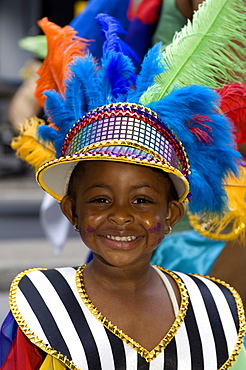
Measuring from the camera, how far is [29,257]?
5.60m

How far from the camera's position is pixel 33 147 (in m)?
2.21

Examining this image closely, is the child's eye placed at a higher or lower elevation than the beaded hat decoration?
lower

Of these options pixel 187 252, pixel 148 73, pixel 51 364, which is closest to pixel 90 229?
pixel 51 364

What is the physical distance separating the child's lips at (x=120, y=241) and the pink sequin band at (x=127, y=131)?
9.3 inches

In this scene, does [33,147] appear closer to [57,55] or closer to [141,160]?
[57,55]

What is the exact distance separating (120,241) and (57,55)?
27.9 inches

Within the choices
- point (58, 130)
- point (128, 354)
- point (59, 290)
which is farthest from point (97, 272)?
point (58, 130)

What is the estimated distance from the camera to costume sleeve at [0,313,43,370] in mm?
1825

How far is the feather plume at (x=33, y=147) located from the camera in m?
2.19

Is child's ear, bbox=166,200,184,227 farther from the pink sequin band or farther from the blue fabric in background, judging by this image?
the blue fabric in background

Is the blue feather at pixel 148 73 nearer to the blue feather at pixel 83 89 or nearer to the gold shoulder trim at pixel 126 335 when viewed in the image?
the blue feather at pixel 83 89

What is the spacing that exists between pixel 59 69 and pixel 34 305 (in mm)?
776

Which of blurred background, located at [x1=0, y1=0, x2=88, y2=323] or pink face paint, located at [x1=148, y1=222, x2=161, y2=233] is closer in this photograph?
pink face paint, located at [x1=148, y1=222, x2=161, y2=233]

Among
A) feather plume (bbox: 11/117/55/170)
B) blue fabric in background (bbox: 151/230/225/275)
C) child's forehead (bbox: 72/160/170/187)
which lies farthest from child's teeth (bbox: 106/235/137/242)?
blue fabric in background (bbox: 151/230/225/275)
